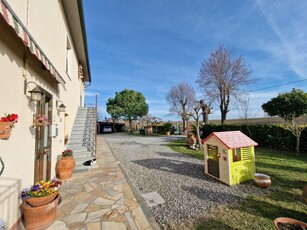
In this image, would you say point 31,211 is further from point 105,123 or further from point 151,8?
point 105,123

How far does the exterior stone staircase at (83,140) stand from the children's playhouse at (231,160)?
15.2 feet

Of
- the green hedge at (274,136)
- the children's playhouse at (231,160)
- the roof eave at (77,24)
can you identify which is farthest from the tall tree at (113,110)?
the children's playhouse at (231,160)

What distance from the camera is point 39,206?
7.75 feet

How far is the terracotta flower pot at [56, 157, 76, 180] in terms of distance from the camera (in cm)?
436

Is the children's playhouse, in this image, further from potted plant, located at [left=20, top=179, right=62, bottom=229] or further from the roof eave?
the roof eave

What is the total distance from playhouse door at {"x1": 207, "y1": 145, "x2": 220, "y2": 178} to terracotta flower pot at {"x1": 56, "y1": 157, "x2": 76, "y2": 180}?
183 inches

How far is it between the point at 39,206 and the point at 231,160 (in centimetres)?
458

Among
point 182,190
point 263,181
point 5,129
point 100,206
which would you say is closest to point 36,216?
point 100,206

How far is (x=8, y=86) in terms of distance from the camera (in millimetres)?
2107

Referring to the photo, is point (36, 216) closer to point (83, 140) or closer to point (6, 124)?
point (6, 124)

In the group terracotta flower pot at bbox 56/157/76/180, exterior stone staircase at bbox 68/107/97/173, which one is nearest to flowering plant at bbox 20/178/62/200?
terracotta flower pot at bbox 56/157/76/180

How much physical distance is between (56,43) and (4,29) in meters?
2.97

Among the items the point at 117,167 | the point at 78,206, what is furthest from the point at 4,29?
the point at 117,167

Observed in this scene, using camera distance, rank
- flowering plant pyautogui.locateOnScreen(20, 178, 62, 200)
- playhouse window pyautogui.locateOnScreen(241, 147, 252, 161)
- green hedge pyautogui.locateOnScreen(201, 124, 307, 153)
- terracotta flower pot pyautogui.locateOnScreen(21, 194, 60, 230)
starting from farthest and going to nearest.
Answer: green hedge pyautogui.locateOnScreen(201, 124, 307, 153)
playhouse window pyautogui.locateOnScreen(241, 147, 252, 161)
flowering plant pyautogui.locateOnScreen(20, 178, 62, 200)
terracotta flower pot pyautogui.locateOnScreen(21, 194, 60, 230)
